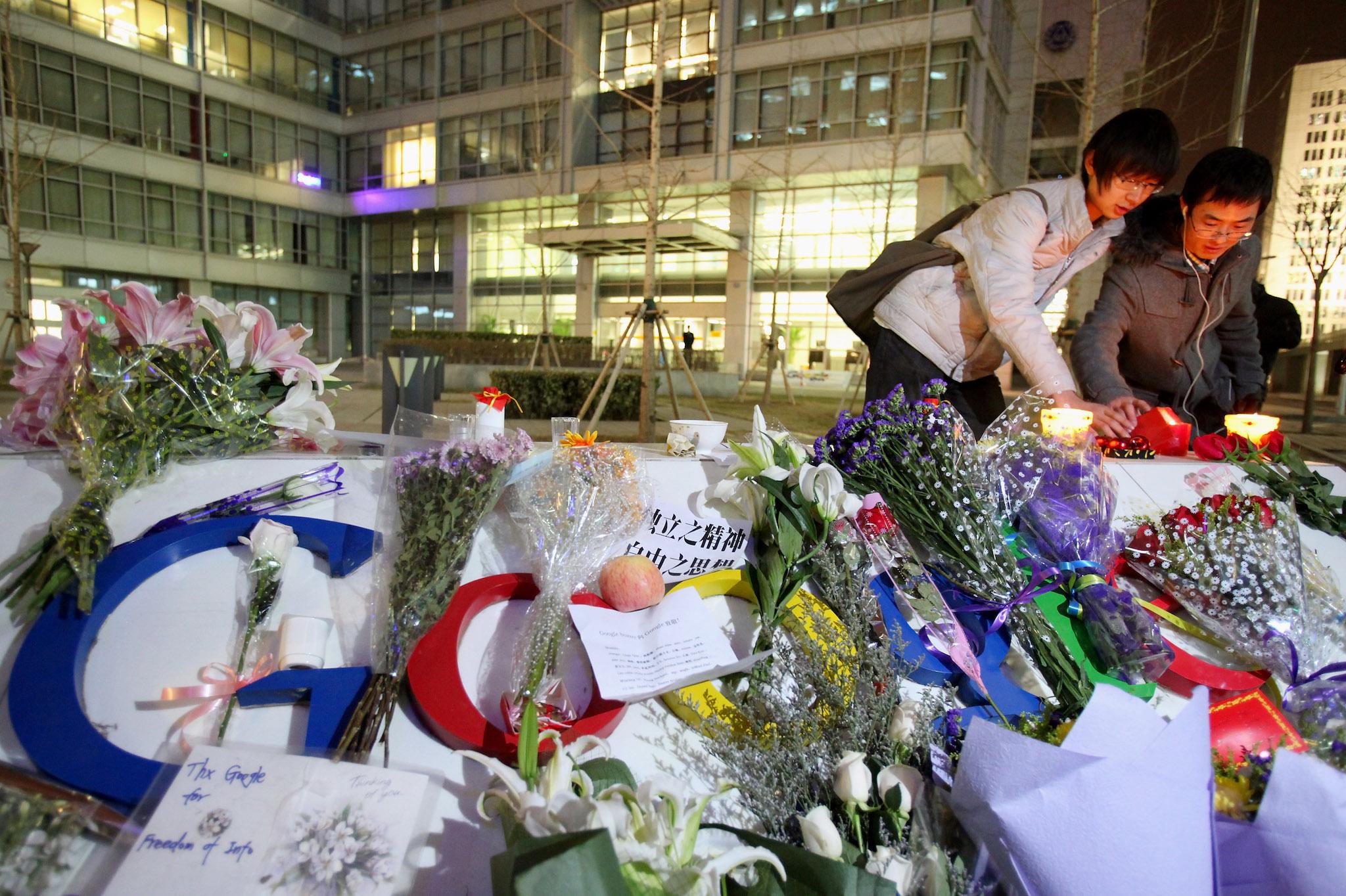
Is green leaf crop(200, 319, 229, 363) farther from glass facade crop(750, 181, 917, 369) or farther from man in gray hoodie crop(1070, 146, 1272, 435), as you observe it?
glass facade crop(750, 181, 917, 369)

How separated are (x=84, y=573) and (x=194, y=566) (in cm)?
19

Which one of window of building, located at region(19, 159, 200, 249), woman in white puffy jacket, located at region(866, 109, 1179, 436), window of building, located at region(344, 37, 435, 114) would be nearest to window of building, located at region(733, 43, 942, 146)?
window of building, located at region(344, 37, 435, 114)

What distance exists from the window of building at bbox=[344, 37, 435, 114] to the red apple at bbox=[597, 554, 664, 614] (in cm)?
2963

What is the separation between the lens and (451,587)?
1313 mm

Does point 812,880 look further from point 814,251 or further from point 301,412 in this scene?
point 814,251

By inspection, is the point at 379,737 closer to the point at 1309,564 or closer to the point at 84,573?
the point at 84,573

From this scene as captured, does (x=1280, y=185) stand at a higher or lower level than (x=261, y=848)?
higher

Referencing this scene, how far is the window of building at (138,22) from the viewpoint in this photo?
63.8ft

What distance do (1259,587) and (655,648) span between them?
4.01 ft

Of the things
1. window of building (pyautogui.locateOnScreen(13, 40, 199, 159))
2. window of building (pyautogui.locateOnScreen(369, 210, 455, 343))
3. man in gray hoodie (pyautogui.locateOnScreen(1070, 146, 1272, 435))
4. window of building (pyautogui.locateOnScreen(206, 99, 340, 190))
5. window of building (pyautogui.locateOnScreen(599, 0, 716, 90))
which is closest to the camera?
man in gray hoodie (pyautogui.locateOnScreen(1070, 146, 1272, 435))

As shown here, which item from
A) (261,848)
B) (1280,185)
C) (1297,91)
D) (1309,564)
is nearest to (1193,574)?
(1309,564)

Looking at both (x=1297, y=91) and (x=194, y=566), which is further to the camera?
(x=1297, y=91)

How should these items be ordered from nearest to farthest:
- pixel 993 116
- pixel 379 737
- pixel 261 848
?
pixel 261 848 → pixel 379 737 → pixel 993 116

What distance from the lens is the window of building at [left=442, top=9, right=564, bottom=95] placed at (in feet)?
78.8
